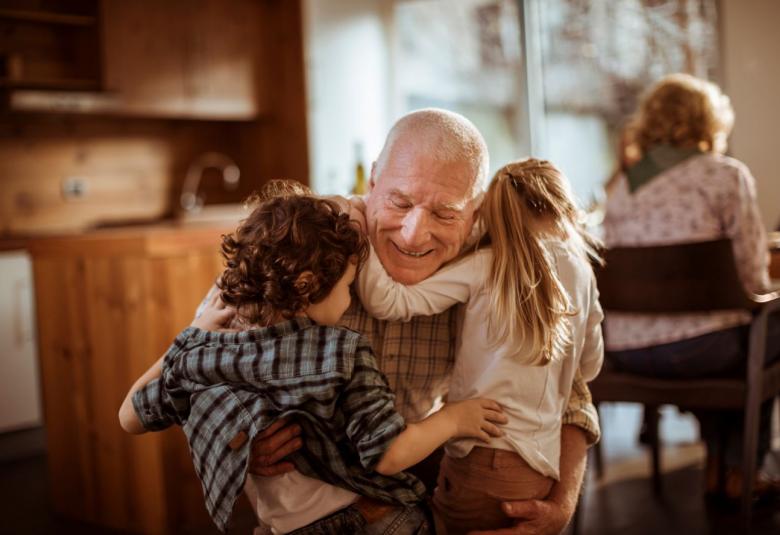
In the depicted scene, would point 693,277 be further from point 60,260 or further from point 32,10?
point 32,10

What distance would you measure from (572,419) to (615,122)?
414 cm

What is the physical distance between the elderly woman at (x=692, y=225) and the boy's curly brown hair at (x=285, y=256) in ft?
5.50

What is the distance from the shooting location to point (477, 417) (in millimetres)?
1441

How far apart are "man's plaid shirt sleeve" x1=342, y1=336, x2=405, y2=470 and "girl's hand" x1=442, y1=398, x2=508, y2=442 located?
0.40 ft

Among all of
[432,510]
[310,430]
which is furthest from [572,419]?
[310,430]

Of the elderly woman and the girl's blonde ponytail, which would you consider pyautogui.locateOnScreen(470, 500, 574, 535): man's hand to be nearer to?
the girl's blonde ponytail

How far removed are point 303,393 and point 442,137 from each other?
483 mm

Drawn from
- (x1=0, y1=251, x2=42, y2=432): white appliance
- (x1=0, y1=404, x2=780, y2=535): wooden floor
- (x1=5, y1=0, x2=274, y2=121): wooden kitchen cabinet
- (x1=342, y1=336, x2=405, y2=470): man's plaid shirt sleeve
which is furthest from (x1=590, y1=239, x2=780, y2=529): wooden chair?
(x1=5, y1=0, x2=274, y2=121): wooden kitchen cabinet

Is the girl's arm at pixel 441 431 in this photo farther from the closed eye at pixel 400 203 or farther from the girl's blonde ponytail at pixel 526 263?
the closed eye at pixel 400 203

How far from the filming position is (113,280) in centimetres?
305

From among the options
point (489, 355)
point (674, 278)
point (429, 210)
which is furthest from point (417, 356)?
point (674, 278)

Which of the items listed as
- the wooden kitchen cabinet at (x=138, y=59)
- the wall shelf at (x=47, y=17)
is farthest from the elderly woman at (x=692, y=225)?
the wall shelf at (x=47, y=17)

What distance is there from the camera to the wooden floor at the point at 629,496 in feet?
9.74

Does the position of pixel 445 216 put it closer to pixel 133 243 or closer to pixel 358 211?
pixel 358 211
